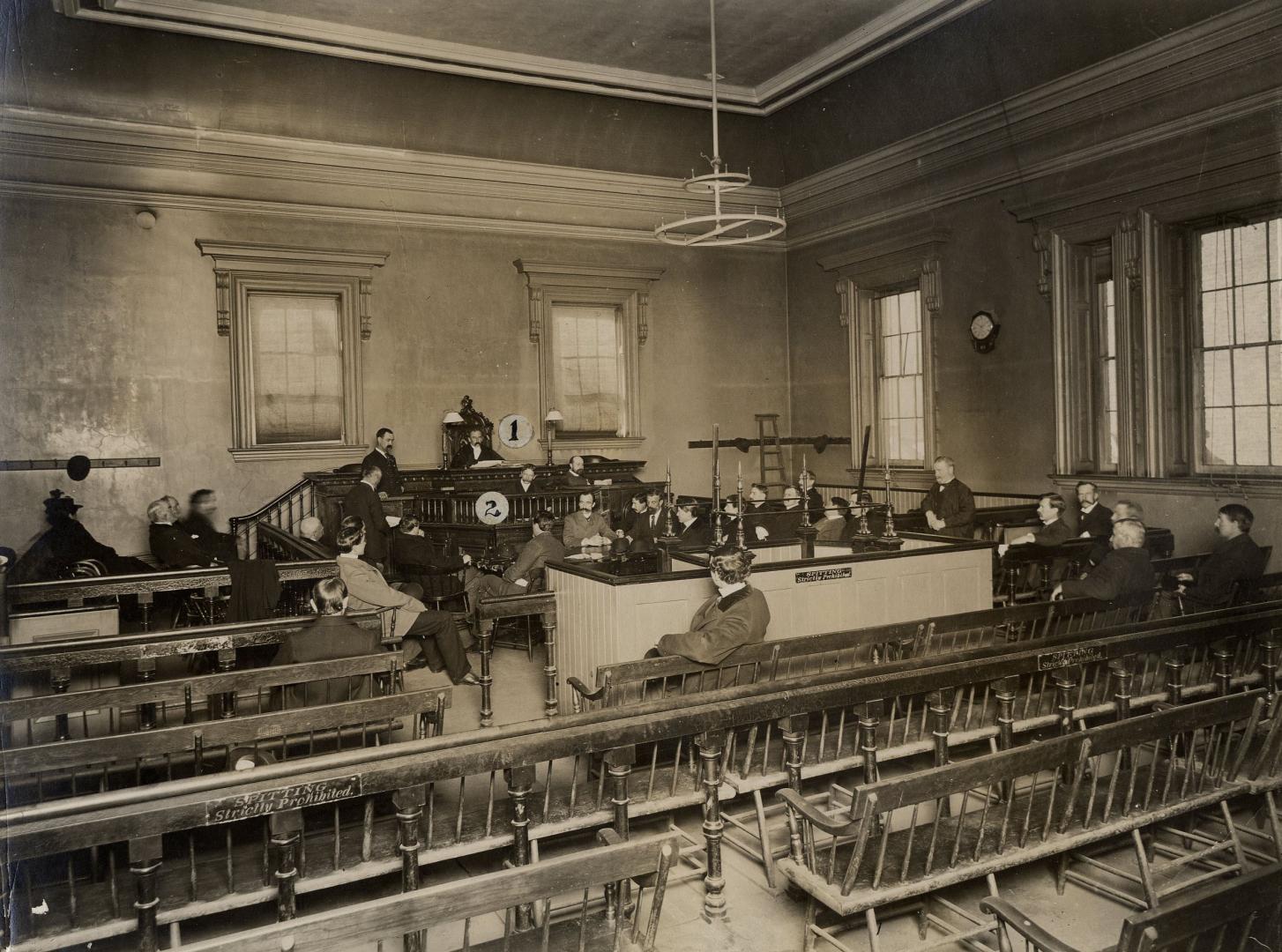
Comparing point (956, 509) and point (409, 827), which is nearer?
point (409, 827)

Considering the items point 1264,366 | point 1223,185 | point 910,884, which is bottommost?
point 910,884

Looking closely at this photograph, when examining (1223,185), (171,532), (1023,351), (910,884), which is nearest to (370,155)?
(171,532)

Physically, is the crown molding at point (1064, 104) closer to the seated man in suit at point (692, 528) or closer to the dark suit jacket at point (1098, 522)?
the dark suit jacket at point (1098, 522)

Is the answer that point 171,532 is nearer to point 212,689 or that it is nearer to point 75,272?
point 212,689

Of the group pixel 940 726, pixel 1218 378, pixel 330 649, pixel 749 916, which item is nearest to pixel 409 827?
pixel 749 916

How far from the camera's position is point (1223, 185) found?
766cm

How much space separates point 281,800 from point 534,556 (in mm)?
4932

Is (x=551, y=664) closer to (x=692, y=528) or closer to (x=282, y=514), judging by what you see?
(x=692, y=528)

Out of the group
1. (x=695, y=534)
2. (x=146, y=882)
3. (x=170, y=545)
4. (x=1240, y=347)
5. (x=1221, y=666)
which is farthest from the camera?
(x=695, y=534)

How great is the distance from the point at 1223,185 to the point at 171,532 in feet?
30.8

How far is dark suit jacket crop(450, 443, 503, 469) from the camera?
10.9m

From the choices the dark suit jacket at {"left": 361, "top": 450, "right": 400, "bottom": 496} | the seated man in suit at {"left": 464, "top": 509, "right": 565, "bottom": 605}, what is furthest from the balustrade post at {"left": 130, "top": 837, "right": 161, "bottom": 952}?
the dark suit jacket at {"left": 361, "top": 450, "right": 400, "bottom": 496}

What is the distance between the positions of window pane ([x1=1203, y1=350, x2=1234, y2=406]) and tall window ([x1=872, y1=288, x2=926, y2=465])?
3.68 m

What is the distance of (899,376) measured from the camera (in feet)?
39.9
